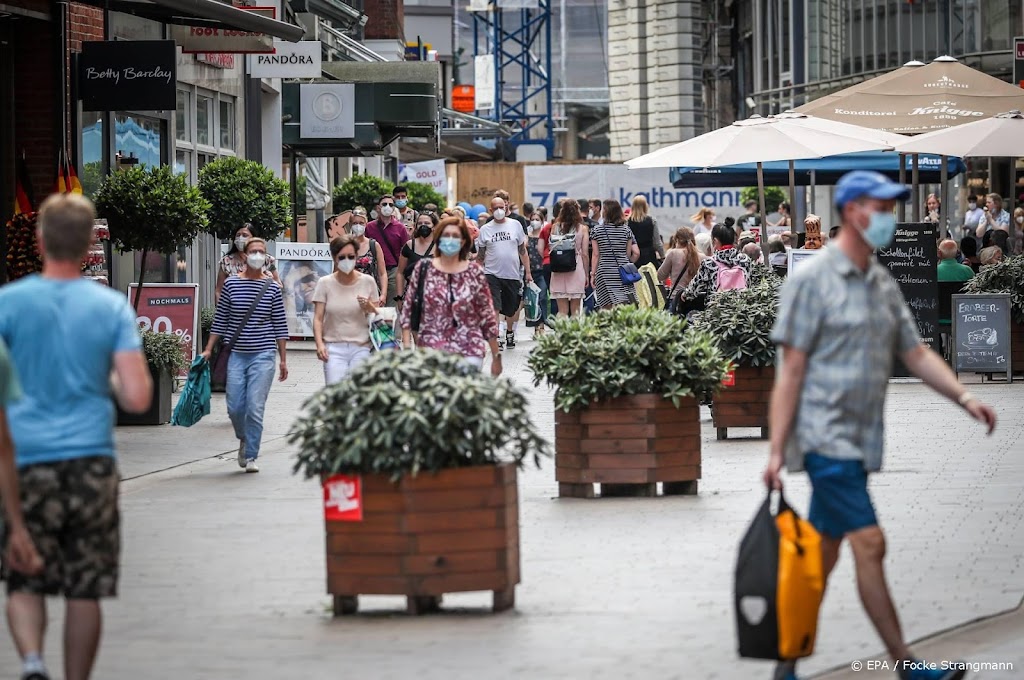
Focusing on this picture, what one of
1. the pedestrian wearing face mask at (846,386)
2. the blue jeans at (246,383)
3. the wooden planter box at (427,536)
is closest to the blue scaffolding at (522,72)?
the blue jeans at (246,383)

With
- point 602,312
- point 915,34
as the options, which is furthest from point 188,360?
point 915,34

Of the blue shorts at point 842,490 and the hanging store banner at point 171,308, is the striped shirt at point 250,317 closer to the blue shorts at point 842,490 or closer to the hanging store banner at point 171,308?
the hanging store banner at point 171,308

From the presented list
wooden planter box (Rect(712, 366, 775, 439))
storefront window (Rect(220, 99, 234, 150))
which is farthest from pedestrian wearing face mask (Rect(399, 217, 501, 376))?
storefront window (Rect(220, 99, 234, 150))

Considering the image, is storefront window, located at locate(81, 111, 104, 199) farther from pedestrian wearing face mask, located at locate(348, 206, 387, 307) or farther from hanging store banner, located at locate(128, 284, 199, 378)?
pedestrian wearing face mask, located at locate(348, 206, 387, 307)

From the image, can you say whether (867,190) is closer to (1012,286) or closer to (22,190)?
(22,190)

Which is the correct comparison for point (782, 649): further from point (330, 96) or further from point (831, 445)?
point (330, 96)

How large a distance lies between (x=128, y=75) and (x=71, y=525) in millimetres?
11551

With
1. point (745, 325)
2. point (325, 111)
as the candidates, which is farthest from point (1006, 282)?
point (325, 111)

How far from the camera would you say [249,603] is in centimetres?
832

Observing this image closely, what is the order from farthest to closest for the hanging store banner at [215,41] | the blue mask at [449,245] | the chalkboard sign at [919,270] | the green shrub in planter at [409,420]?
the hanging store banner at [215,41]
the chalkboard sign at [919,270]
the blue mask at [449,245]
the green shrub in planter at [409,420]

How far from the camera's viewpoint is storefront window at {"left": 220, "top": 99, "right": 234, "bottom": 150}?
2503 centimetres

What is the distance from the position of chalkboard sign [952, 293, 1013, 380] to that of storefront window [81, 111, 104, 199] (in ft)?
29.3

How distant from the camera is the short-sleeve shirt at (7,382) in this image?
5.64 metres

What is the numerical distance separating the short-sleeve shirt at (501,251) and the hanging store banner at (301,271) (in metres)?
2.25
